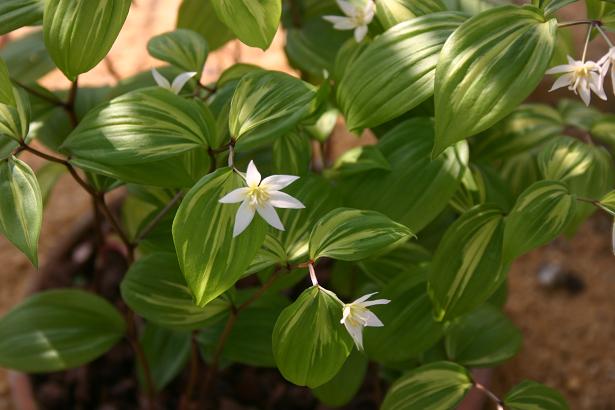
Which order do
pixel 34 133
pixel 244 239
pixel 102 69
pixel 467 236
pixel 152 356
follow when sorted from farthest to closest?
pixel 102 69 → pixel 152 356 → pixel 34 133 → pixel 467 236 → pixel 244 239

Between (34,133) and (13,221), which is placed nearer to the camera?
(13,221)

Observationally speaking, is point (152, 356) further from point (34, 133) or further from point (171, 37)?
point (171, 37)

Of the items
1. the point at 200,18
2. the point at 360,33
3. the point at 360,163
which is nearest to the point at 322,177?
the point at 360,163

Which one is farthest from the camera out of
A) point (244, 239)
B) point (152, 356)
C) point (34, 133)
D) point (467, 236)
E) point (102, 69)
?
point (102, 69)

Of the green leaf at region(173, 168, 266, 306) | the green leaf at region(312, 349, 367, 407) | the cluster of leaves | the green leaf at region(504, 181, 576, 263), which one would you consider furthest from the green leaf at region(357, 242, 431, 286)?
the green leaf at region(173, 168, 266, 306)

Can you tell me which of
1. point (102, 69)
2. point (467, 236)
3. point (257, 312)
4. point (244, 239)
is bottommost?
point (102, 69)

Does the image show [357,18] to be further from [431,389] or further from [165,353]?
[165,353]

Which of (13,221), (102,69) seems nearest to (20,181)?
(13,221)

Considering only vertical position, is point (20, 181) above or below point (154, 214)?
above
